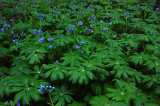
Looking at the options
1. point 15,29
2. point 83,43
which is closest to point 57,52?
point 83,43

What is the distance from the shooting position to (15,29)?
3295 mm

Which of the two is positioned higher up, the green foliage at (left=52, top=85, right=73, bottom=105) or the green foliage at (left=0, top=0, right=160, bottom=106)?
the green foliage at (left=0, top=0, right=160, bottom=106)

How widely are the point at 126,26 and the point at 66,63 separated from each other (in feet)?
7.59

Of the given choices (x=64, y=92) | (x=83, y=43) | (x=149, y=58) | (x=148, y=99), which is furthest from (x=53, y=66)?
(x=149, y=58)

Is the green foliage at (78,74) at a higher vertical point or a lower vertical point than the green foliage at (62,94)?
higher

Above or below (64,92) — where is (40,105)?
below

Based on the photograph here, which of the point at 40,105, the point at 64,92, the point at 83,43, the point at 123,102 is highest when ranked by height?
the point at 83,43

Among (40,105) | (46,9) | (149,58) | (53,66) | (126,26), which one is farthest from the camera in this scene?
(46,9)

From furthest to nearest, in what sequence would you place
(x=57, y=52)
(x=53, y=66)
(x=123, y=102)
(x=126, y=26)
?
1. (x=126, y=26)
2. (x=57, y=52)
3. (x=53, y=66)
4. (x=123, y=102)

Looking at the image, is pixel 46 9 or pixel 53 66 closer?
pixel 53 66

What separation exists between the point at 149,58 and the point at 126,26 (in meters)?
1.44

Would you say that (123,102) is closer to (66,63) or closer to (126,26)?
(66,63)

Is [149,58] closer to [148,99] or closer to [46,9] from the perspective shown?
[148,99]

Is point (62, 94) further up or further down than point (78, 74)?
further down
